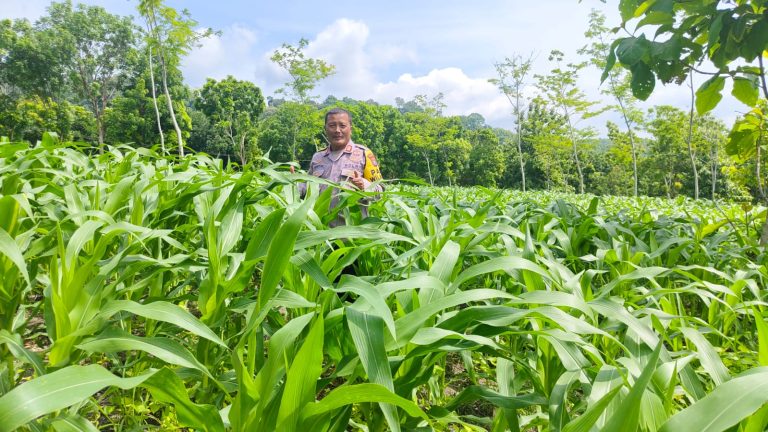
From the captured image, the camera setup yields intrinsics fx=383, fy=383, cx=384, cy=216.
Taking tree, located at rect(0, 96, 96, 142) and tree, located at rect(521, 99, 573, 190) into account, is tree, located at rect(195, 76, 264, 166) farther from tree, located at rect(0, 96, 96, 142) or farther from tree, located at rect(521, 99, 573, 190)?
tree, located at rect(521, 99, 573, 190)

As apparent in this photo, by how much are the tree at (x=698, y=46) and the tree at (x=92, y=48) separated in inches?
1172

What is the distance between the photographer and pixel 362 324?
57cm

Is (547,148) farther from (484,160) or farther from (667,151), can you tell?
(484,160)

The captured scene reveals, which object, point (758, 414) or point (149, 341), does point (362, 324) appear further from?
point (758, 414)

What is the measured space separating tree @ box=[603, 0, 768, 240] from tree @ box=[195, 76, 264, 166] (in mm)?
26351

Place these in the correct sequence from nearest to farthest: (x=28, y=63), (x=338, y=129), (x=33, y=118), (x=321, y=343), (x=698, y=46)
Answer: (x=321, y=343) → (x=698, y=46) → (x=338, y=129) → (x=33, y=118) → (x=28, y=63)

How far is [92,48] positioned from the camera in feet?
84.1

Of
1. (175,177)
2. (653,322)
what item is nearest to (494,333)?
(653,322)

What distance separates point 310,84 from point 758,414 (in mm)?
18143

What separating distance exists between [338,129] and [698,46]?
1774 millimetres

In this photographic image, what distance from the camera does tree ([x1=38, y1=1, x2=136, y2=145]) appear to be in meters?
24.3

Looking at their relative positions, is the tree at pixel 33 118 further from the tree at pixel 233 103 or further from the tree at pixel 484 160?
the tree at pixel 484 160

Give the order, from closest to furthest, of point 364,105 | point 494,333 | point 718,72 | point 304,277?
1. point 494,333
2. point 304,277
3. point 718,72
4. point 364,105

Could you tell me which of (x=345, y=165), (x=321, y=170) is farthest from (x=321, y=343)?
(x=321, y=170)
